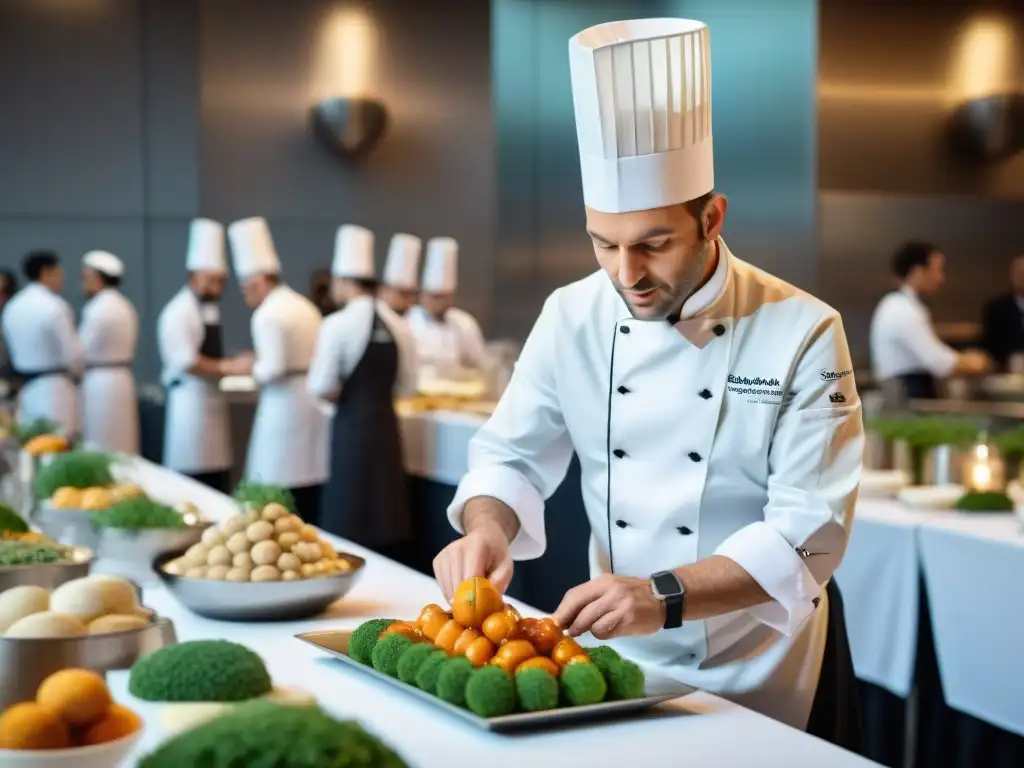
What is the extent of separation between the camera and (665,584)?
59.5 inches

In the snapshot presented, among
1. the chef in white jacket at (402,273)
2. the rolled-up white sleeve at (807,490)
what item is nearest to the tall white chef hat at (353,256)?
the chef in white jacket at (402,273)

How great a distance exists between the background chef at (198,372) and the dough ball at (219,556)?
435 cm

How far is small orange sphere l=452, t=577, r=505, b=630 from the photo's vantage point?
4.80ft

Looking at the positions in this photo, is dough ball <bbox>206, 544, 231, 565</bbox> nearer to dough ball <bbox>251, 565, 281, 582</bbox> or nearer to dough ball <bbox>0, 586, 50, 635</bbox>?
dough ball <bbox>251, 565, 281, 582</bbox>

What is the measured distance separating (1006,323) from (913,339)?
112cm

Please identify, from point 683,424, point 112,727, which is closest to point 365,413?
point 683,424

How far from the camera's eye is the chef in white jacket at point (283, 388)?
18.1 ft

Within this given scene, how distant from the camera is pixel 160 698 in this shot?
1.31m

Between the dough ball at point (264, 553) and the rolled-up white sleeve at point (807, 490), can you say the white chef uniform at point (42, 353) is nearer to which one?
the dough ball at point (264, 553)

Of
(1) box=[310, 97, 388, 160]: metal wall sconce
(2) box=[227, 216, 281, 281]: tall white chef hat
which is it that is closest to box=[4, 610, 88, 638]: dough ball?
(2) box=[227, 216, 281, 281]: tall white chef hat

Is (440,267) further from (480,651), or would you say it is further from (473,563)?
(480,651)

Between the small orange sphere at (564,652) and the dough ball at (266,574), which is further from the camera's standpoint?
the dough ball at (266,574)

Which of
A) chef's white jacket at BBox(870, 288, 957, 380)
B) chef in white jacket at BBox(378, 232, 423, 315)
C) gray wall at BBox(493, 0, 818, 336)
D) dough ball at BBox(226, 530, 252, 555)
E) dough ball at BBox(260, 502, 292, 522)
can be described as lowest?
dough ball at BBox(226, 530, 252, 555)

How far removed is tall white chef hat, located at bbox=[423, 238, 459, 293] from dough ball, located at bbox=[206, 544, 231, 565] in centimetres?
566
